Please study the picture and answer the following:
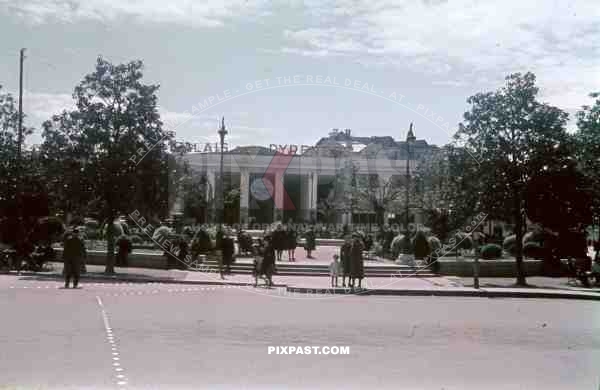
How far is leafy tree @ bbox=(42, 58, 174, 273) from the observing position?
26719mm

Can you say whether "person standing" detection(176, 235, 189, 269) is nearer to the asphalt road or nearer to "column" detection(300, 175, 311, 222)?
the asphalt road

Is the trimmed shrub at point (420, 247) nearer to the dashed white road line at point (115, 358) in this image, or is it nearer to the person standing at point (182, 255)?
the person standing at point (182, 255)

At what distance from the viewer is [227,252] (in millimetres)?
27875

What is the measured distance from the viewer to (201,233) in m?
33.2

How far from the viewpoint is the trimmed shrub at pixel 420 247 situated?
3231cm

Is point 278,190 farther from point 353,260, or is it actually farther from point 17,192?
point 353,260

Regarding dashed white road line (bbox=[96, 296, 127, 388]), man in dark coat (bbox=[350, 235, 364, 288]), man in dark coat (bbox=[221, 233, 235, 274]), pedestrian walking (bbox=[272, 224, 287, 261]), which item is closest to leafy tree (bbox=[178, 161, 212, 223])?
pedestrian walking (bbox=[272, 224, 287, 261])

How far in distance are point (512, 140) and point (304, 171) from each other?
154ft

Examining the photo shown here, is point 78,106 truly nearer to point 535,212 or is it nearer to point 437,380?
point 535,212

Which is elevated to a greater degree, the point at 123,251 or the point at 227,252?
the point at 227,252

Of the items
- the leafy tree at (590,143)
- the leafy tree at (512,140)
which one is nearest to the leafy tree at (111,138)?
→ the leafy tree at (512,140)

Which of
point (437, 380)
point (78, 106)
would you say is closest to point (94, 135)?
point (78, 106)

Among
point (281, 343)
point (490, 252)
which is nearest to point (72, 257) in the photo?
point (281, 343)

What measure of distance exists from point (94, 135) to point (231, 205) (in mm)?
40024
